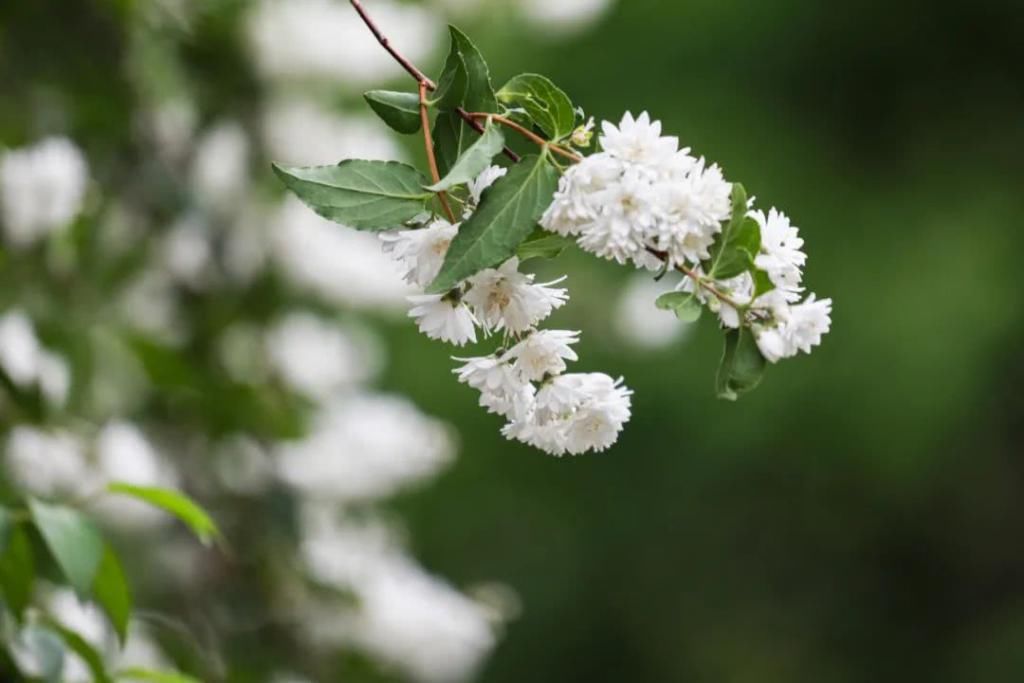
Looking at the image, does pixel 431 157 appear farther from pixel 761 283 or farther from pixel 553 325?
pixel 553 325

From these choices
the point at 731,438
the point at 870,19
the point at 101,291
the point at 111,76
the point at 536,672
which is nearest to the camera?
the point at 101,291

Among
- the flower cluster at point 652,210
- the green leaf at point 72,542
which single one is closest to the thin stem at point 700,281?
the flower cluster at point 652,210

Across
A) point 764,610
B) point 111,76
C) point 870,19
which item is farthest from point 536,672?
point 111,76

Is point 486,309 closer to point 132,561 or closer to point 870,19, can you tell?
point 132,561

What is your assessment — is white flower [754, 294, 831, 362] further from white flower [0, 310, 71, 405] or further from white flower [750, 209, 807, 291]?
white flower [0, 310, 71, 405]

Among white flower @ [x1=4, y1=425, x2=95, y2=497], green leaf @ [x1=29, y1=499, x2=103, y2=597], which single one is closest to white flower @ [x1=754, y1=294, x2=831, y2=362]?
green leaf @ [x1=29, y1=499, x2=103, y2=597]

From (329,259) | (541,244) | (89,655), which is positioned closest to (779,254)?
(541,244)
